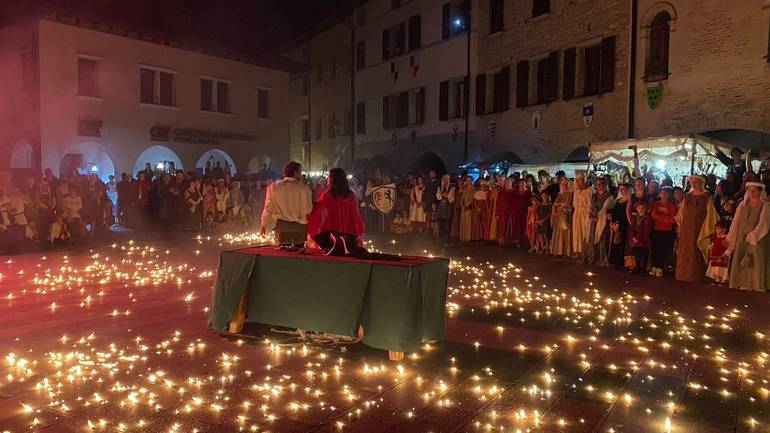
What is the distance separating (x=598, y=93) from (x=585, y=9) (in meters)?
2.68

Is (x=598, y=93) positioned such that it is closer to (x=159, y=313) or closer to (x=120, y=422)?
(x=159, y=313)

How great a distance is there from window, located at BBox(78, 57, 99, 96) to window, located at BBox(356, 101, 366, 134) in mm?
12882

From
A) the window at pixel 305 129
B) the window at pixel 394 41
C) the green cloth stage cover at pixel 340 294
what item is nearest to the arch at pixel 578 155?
the window at pixel 394 41

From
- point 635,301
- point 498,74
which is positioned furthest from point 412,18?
point 635,301

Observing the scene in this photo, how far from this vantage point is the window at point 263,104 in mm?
28391

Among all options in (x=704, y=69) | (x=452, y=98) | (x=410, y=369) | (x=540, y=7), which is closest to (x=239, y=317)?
(x=410, y=369)

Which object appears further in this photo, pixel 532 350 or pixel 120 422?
pixel 532 350

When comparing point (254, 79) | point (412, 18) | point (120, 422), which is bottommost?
point (120, 422)

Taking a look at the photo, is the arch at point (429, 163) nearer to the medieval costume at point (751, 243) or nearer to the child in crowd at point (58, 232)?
the child in crowd at point (58, 232)

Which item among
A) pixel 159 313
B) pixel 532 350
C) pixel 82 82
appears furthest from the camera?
pixel 82 82

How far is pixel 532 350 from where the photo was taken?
6.05 meters

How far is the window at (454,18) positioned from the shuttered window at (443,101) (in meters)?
1.94

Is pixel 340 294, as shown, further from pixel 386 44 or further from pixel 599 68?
pixel 386 44

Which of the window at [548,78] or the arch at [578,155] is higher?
the window at [548,78]
